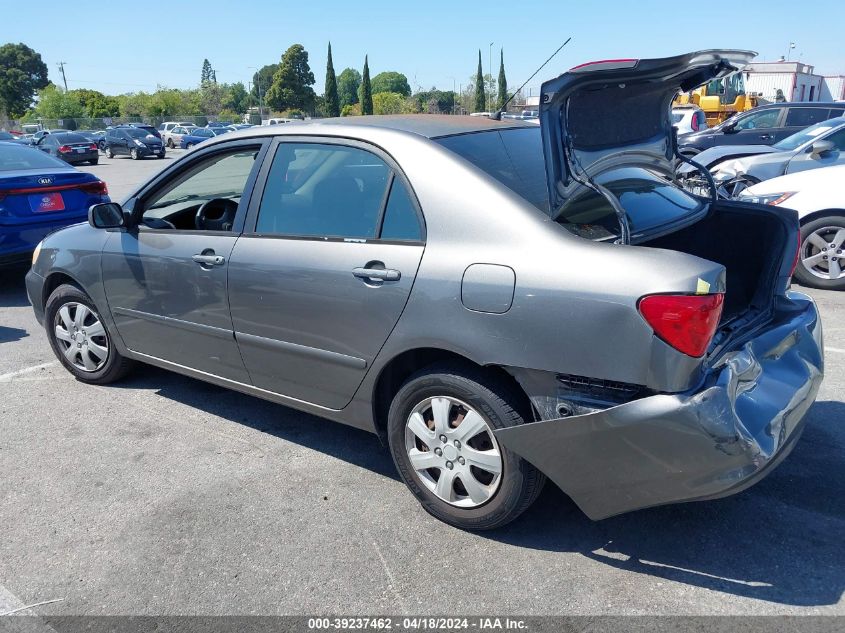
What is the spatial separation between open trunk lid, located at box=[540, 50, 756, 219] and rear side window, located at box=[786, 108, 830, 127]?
14150 millimetres

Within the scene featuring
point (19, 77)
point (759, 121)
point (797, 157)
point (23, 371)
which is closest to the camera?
point (23, 371)

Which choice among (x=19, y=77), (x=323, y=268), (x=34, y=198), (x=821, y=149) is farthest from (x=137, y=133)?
(x=19, y=77)

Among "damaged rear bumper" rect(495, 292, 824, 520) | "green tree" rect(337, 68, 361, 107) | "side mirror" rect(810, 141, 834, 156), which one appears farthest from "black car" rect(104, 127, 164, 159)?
"green tree" rect(337, 68, 361, 107)

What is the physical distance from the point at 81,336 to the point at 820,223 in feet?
20.6

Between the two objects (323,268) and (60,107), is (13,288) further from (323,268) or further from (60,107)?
(60,107)

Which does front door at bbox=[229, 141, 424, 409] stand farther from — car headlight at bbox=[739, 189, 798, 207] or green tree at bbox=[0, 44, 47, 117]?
green tree at bbox=[0, 44, 47, 117]

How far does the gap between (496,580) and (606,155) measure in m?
1.83

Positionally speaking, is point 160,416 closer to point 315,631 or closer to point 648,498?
point 315,631

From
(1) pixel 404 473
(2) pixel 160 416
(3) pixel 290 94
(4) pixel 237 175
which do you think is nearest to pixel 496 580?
(1) pixel 404 473

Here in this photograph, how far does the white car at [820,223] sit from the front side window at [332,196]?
4.80m

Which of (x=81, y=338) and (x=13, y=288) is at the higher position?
(x=81, y=338)

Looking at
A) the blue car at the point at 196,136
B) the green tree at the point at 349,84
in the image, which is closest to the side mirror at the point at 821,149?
the blue car at the point at 196,136

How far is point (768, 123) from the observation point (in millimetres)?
15578

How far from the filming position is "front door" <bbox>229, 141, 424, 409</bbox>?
305cm
